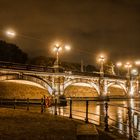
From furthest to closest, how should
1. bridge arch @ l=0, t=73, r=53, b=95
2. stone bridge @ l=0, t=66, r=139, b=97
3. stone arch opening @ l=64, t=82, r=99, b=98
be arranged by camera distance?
1. stone arch opening @ l=64, t=82, r=99, b=98
2. stone bridge @ l=0, t=66, r=139, b=97
3. bridge arch @ l=0, t=73, r=53, b=95

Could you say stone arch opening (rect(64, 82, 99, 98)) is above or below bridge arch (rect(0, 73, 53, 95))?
below

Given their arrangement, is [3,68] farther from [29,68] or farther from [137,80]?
[137,80]

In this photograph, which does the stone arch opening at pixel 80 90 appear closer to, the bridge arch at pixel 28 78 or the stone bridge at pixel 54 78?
the stone bridge at pixel 54 78

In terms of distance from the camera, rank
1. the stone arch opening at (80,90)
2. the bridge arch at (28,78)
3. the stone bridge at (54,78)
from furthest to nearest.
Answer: the stone arch opening at (80,90) → the stone bridge at (54,78) → the bridge arch at (28,78)

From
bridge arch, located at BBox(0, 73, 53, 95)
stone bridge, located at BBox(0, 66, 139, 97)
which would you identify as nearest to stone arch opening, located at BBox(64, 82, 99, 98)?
stone bridge, located at BBox(0, 66, 139, 97)

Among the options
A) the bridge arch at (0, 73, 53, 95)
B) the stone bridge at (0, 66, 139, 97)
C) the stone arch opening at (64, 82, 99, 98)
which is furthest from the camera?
the stone arch opening at (64, 82, 99, 98)

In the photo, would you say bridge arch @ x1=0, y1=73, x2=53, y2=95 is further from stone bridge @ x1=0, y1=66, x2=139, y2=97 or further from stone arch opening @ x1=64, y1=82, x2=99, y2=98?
stone arch opening @ x1=64, y1=82, x2=99, y2=98

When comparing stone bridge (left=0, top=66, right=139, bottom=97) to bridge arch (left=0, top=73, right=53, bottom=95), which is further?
stone bridge (left=0, top=66, right=139, bottom=97)

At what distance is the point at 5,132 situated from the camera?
8906 mm

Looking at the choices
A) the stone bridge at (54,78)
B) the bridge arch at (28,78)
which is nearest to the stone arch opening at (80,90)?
the stone bridge at (54,78)

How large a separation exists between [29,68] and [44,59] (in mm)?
36155

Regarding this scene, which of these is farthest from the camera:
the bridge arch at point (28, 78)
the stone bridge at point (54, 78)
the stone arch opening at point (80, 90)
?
the stone arch opening at point (80, 90)

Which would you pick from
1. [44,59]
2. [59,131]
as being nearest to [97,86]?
[44,59]

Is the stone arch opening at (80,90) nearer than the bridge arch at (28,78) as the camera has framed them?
No
